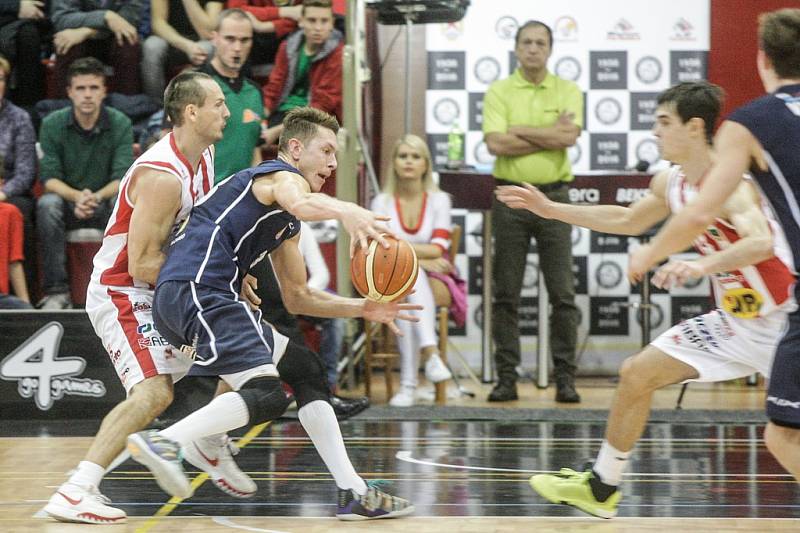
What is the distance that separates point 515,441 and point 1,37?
5128mm

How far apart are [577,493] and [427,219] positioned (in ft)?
11.4

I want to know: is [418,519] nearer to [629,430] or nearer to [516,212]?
[629,430]

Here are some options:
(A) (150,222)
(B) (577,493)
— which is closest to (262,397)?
(A) (150,222)

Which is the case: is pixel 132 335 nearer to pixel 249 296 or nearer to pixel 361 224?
pixel 249 296

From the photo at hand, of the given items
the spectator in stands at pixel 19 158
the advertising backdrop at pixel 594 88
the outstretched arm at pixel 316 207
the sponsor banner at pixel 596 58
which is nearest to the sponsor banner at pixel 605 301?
the advertising backdrop at pixel 594 88

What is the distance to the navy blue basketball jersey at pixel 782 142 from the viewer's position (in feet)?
11.4

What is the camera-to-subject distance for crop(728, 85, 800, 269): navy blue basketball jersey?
349 centimetres

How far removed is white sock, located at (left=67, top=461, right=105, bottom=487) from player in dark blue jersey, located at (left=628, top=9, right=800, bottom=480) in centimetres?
220

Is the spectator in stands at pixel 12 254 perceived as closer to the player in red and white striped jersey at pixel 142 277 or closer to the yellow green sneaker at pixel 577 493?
the player in red and white striped jersey at pixel 142 277

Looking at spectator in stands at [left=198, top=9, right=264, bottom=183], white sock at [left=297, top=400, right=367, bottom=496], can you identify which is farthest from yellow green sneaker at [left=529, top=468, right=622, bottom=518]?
spectator in stands at [left=198, top=9, right=264, bottom=183]

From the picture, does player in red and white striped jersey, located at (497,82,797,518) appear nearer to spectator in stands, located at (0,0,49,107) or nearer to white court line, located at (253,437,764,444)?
white court line, located at (253,437,764,444)

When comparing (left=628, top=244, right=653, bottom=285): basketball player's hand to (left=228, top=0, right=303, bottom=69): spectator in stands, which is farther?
(left=228, top=0, right=303, bottom=69): spectator in stands

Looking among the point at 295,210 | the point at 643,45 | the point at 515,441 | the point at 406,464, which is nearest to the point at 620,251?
the point at 643,45

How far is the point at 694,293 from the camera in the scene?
29.6 feet
